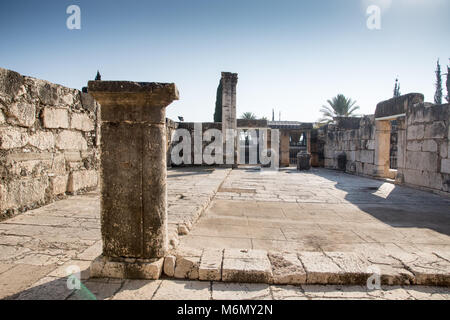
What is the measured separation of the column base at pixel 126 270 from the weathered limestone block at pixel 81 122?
365cm

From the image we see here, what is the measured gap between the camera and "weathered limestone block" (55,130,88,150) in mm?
4543

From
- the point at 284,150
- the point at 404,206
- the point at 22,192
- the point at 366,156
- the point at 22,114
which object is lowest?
the point at 404,206

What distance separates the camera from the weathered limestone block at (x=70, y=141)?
4543mm

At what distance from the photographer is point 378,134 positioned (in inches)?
358

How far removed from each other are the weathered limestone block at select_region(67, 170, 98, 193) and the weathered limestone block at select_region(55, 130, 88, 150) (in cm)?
50

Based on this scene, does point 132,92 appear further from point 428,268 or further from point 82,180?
point 82,180

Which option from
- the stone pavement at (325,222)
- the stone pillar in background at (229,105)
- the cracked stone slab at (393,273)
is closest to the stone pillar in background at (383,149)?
the stone pavement at (325,222)

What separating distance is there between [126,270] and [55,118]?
354 centimetres

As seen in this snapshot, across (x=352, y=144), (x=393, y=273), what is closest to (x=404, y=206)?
(x=393, y=273)

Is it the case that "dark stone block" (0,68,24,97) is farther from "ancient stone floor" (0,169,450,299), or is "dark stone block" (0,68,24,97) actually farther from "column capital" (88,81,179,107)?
"column capital" (88,81,179,107)

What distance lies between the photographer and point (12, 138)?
3.56m

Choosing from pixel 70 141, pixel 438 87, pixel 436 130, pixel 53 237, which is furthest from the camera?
pixel 438 87
